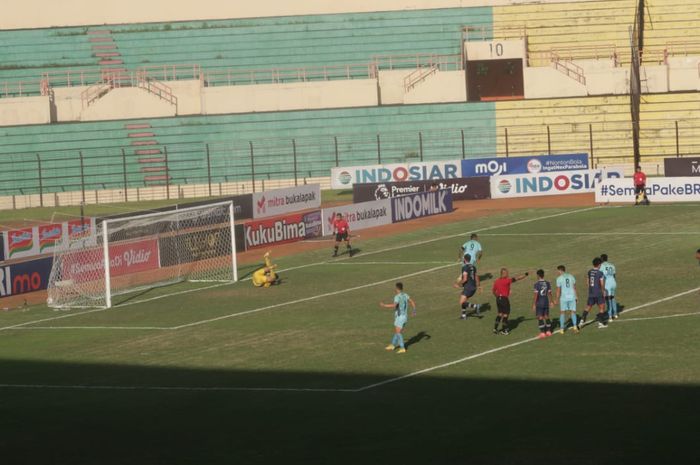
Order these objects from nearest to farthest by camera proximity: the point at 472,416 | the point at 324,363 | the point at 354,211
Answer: the point at 472,416
the point at 324,363
the point at 354,211

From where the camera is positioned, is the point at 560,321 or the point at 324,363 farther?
the point at 560,321

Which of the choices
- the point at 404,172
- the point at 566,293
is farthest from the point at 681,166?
the point at 566,293

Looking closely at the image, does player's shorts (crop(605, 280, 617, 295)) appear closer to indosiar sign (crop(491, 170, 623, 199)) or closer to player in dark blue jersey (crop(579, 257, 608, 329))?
player in dark blue jersey (crop(579, 257, 608, 329))

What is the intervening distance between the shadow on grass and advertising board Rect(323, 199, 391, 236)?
2728 cm

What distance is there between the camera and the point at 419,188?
212ft

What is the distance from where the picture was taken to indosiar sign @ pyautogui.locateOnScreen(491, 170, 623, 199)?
66.9 metres

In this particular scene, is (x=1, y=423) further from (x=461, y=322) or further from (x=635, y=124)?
(x=635, y=124)

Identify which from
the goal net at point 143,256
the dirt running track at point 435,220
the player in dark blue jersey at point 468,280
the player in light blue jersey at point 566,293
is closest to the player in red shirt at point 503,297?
the player in light blue jersey at point 566,293

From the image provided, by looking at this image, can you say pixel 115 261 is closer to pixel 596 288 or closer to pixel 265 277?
pixel 265 277

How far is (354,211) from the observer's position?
57688 mm

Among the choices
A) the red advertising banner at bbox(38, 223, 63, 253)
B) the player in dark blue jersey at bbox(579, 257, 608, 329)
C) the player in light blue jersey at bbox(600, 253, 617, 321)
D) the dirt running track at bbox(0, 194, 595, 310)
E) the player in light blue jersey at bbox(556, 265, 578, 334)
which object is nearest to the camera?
the player in light blue jersey at bbox(556, 265, 578, 334)

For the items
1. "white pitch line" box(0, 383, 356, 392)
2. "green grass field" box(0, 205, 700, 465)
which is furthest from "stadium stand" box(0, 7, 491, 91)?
"white pitch line" box(0, 383, 356, 392)

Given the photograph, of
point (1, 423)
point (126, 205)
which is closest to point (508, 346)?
point (1, 423)

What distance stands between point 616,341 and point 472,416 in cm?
787
